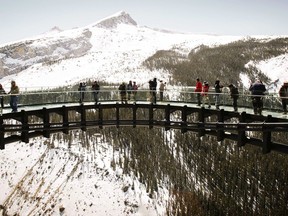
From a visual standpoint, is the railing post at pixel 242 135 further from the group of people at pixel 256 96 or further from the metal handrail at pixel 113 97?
the metal handrail at pixel 113 97

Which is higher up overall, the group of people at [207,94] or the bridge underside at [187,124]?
the group of people at [207,94]

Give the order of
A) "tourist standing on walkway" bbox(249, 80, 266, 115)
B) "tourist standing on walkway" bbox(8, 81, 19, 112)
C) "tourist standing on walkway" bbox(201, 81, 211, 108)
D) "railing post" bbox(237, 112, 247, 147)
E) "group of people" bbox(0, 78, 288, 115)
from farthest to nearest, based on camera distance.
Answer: "tourist standing on walkway" bbox(201, 81, 211, 108) < "tourist standing on walkway" bbox(8, 81, 19, 112) < "tourist standing on walkway" bbox(249, 80, 266, 115) < "railing post" bbox(237, 112, 247, 147) < "group of people" bbox(0, 78, 288, 115)

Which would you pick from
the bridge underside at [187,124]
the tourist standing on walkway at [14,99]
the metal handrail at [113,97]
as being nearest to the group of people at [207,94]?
the tourist standing on walkway at [14,99]

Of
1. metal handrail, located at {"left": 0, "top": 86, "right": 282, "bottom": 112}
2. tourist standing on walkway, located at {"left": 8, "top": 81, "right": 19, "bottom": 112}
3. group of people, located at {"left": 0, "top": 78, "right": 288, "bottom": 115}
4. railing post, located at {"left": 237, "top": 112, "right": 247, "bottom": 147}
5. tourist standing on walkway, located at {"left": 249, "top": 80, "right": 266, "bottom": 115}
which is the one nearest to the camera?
group of people, located at {"left": 0, "top": 78, "right": 288, "bottom": 115}

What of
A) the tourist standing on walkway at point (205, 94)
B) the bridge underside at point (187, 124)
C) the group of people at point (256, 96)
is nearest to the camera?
the bridge underside at point (187, 124)

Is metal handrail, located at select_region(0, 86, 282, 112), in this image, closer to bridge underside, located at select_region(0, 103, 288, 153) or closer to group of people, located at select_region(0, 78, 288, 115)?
group of people, located at select_region(0, 78, 288, 115)

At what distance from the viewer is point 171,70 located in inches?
3541

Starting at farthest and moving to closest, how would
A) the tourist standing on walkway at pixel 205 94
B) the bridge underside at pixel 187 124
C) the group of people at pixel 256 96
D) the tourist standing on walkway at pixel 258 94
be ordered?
the tourist standing on walkway at pixel 205 94, the tourist standing on walkway at pixel 258 94, the group of people at pixel 256 96, the bridge underside at pixel 187 124

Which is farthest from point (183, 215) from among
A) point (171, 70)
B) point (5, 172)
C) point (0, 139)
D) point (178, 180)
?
point (171, 70)

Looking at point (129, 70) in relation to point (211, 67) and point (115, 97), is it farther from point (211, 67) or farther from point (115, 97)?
point (115, 97)

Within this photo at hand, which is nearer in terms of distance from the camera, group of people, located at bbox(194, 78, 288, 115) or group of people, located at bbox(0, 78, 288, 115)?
group of people, located at bbox(194, 78, 288, 115)

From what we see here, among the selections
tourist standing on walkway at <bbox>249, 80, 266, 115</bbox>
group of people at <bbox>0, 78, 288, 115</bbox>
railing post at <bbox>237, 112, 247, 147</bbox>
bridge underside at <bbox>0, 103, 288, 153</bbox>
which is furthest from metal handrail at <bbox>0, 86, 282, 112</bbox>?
railing post at <bbox>237, 112, 247, 147</bbox>

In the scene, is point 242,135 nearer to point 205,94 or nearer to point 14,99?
point 205,94

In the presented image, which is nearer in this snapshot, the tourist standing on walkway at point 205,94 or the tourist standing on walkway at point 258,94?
the tourist standing on walkway at point 258,94
